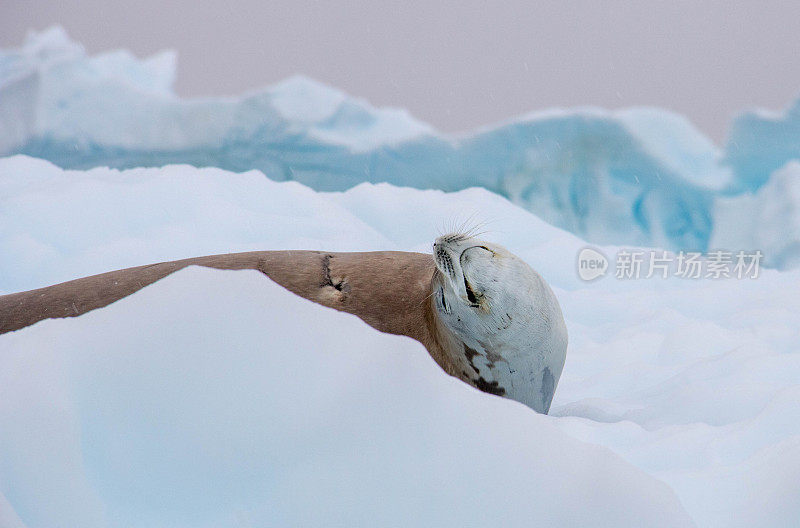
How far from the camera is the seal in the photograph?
179 cm

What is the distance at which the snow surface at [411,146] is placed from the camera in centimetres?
607

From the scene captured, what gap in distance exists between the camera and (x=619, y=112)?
20.0 ft

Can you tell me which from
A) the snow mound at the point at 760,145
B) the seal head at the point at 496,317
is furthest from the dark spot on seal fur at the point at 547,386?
the snow mound at the point at 760,145

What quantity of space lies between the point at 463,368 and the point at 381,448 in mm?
1007

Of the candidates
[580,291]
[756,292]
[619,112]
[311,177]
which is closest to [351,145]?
[311,177]

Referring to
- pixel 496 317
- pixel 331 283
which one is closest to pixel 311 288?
pixel 331 283

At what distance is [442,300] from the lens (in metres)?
1.84

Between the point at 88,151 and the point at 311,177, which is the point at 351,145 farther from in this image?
the point at 88,151

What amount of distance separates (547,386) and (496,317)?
35 centimetres

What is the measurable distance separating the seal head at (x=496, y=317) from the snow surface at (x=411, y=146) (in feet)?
14.3
